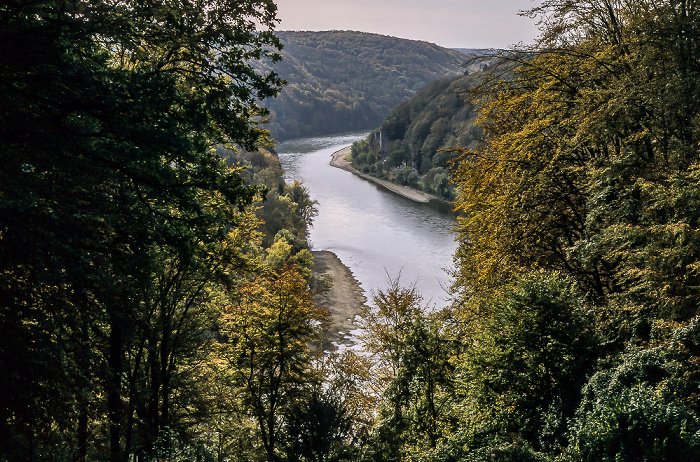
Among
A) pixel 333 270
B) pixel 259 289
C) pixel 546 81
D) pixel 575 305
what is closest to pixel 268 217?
pixel 333 270

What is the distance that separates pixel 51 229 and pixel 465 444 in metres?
8.45

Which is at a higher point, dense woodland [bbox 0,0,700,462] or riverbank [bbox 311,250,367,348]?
dense woodland [bbox 0,0,700,462]

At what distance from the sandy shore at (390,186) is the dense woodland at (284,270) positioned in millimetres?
59983

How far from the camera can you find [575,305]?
10.4m

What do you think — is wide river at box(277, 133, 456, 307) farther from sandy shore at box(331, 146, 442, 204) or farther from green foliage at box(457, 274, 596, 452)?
green foliage at box(457, 274, 596, 452)

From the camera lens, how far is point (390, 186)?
289ft

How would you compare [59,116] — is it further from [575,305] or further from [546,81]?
[546,81]

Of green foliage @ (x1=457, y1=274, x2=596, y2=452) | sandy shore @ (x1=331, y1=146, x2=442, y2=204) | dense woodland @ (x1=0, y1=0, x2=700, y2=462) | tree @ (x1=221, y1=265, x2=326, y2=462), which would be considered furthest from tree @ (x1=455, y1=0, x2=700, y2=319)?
sandy shore @ (x1=331, y1=146, x2=442, y2=204)

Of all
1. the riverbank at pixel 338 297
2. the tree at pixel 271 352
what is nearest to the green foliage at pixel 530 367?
the tree at pixel 271 352

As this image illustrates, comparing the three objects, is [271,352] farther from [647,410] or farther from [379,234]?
[379,234]

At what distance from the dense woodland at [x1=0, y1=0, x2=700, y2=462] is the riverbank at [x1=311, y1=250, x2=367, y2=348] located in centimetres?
1393

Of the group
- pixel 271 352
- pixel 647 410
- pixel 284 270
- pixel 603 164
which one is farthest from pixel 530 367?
pixel 284 270

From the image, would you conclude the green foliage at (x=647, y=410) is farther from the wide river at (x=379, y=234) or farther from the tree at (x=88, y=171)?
the wide river at (x=379, y=234)

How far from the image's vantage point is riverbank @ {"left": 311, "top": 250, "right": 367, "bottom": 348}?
3347cm
